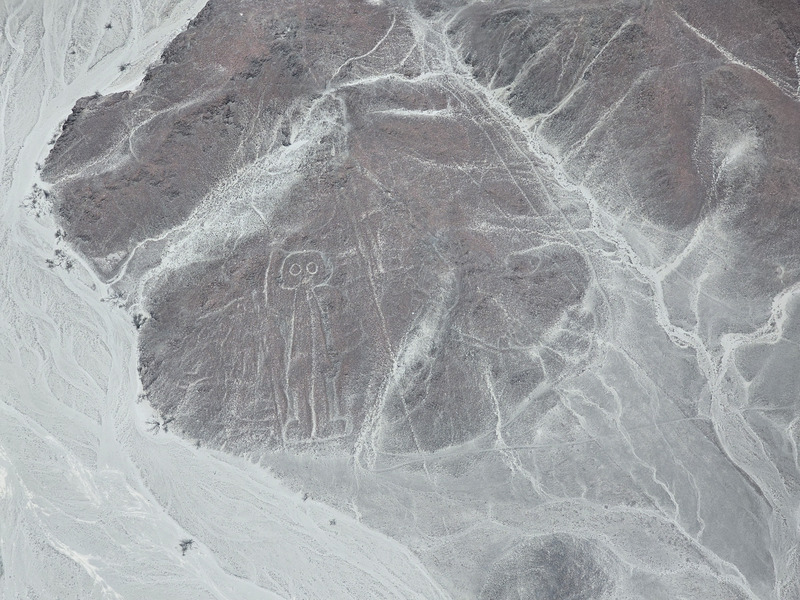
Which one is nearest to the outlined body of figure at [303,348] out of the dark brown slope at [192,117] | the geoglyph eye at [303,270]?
the geoglyph eye at [303,270]

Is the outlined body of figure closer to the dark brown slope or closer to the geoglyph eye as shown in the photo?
the geoglyph eye

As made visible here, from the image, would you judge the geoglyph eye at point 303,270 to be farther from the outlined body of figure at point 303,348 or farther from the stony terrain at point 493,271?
the stony terrain at point 493,271

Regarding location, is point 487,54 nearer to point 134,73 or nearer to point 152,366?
point 134,73

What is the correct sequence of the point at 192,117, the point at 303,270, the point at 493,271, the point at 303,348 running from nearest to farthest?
the point at 303,348, the point at 493,271, the point at 303,270, the point at 192,117

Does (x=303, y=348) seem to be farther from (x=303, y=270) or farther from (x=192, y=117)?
(x=192, y=117)

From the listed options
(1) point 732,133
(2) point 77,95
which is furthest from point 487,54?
(2) point 77,95

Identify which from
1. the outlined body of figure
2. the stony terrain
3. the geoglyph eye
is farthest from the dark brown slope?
the outlined body of figure

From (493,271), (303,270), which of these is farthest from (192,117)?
(493,271)

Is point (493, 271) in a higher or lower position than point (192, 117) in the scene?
lower

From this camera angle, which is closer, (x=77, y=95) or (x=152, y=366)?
(x=152, y=366)
